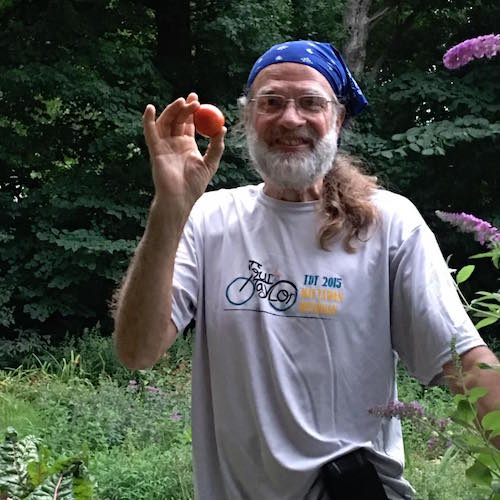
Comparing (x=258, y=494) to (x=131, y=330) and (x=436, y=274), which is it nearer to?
(x=131, y=330)

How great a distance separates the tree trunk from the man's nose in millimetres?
7836

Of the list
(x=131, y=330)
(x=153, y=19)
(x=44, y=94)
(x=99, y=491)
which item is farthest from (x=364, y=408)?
(x=153, y=19)

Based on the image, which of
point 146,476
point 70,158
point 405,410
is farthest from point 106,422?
point 405,410

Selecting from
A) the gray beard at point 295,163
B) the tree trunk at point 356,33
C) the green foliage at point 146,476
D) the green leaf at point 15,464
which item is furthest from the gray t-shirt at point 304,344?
the tree trunk at point 356,33

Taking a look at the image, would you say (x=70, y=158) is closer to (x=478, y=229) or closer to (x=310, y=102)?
(x=310, y=102)

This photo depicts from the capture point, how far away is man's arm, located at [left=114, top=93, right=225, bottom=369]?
63.7 inches

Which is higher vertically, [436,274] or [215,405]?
[436,274]

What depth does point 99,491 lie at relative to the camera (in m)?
4.20

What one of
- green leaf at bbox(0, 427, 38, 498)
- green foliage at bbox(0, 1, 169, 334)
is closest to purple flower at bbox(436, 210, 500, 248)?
green leaf at bbox(0, 427, 38, 498)

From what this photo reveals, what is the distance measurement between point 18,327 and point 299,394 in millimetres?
7489

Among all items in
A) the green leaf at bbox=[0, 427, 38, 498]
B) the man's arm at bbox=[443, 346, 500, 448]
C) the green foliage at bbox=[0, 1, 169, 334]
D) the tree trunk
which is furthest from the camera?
the tree trunk

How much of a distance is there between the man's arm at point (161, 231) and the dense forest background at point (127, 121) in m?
6.04

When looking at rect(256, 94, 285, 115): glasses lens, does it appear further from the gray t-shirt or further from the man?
the gray t-shirt

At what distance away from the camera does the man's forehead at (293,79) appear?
1904 mm
